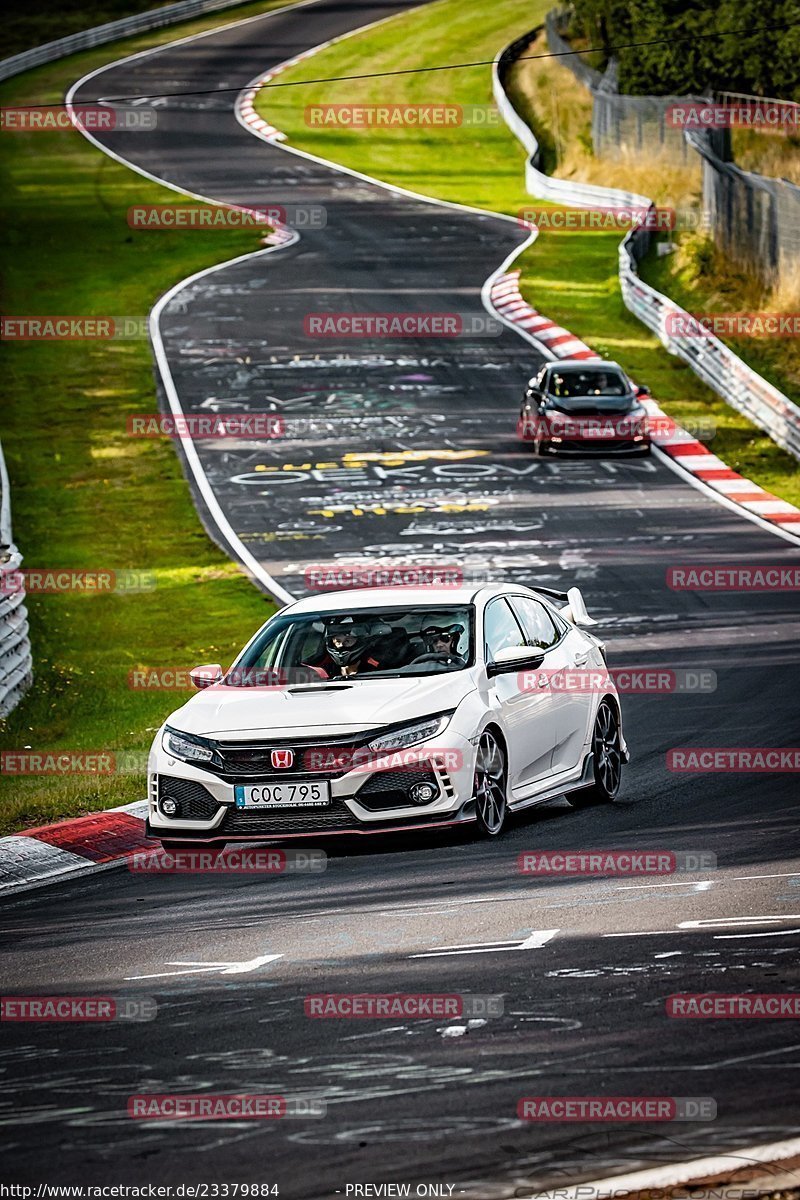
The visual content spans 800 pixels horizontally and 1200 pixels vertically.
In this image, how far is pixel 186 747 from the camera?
1120 centimetres

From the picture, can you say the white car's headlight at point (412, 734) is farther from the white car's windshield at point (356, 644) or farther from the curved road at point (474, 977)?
the white car's windshield at point (356, 644)

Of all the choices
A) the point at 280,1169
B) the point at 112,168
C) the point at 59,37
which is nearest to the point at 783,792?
the point at 280,1169

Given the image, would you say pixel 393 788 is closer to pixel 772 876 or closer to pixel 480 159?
pixel 772 876

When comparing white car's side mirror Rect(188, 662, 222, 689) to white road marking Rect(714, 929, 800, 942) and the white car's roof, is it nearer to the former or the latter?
the white car's roof

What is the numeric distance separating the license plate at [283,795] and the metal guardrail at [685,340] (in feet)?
66.3

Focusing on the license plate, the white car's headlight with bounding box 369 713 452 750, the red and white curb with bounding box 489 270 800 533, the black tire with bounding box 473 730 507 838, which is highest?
the white car's headlight with bounding box 369 713 452 750

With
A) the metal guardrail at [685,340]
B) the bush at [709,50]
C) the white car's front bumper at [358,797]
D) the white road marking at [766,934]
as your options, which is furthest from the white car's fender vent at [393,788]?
the bush at [709,50]

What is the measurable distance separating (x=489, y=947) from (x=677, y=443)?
Result: 23869mm

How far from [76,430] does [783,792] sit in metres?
23.2

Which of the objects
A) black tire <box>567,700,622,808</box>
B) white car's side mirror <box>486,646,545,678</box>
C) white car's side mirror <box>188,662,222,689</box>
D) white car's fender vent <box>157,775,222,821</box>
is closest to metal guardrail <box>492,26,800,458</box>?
black tire <box>567,700,622,808</box>

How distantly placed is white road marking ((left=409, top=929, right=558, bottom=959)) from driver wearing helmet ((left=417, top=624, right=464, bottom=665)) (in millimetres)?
3206

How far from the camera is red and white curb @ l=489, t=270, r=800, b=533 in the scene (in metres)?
27.2

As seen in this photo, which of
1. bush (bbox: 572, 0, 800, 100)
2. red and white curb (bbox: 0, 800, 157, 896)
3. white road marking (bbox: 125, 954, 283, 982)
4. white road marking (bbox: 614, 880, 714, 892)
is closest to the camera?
white road marking (bbox: 125, 954, 283, 982)

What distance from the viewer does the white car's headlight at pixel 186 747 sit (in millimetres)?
11094
